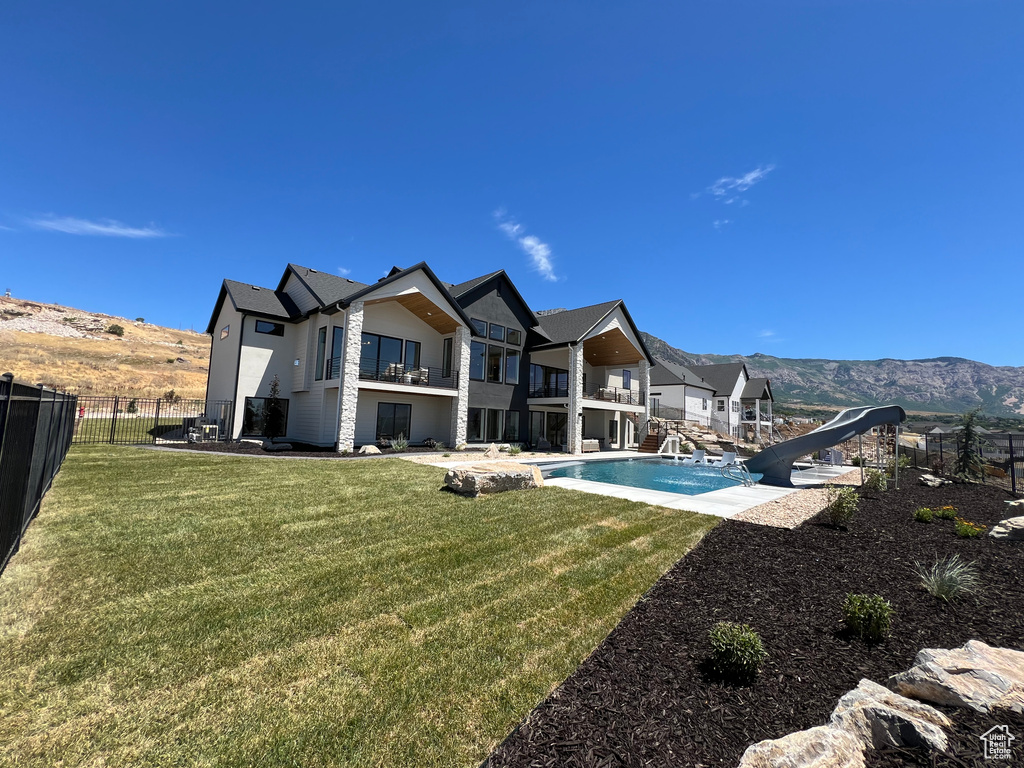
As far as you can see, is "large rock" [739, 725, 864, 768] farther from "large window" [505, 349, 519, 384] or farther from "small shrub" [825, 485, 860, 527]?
"large window" [505, 349, 519, 384]

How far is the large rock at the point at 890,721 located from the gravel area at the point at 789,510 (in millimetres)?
5493

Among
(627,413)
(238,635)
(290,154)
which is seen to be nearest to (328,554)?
(238,635)

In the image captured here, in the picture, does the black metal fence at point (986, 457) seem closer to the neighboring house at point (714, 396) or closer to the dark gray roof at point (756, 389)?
the neighboring house at point (714, 396)

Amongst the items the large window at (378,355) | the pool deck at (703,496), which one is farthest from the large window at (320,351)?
the pool deck at (703,496)

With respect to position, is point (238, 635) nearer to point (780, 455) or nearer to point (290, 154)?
point (780, 455)

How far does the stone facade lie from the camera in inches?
698

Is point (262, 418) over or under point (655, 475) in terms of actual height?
over

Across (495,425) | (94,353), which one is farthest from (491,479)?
(94,353)

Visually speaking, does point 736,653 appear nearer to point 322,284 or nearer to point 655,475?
point 655,475

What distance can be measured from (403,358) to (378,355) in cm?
133

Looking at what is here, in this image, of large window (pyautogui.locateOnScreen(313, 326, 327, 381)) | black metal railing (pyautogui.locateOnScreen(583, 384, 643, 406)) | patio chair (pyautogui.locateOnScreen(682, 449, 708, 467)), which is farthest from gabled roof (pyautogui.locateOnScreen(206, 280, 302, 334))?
patio chair (pyautogui.locateOnScreen(682, 449, 708, 467))

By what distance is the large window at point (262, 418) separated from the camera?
64.2 feet

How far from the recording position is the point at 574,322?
2652cm

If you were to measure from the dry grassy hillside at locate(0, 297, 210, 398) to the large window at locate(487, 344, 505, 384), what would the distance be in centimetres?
2996
